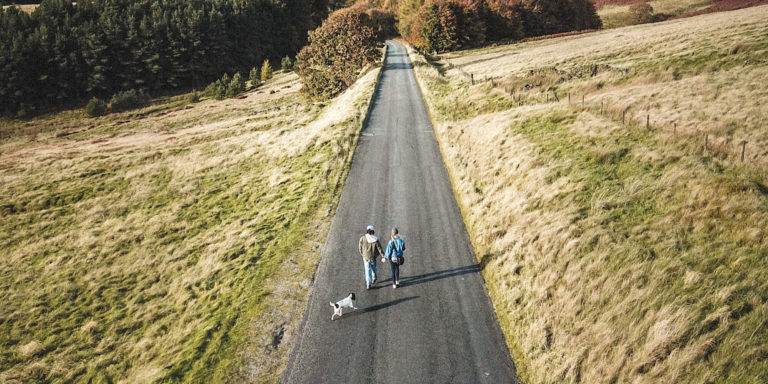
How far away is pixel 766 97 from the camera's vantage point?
21.2 m

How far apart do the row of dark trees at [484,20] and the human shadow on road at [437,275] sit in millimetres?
75637

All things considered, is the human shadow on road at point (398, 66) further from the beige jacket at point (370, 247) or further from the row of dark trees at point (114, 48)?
the row of dark trees at point (114, 48)

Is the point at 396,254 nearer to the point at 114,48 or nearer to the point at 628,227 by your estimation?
the point at 628,227

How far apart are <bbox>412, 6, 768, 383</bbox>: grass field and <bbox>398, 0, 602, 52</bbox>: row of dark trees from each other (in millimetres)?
60222

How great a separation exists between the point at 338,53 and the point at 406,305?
165ft

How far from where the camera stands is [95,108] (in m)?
69.1

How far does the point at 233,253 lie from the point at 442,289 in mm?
8958

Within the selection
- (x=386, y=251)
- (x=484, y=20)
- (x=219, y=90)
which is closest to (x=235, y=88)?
(x=219, y=90)

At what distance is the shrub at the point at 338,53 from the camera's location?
5391cm

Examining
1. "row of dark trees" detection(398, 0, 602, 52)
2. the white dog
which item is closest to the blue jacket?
the white dog

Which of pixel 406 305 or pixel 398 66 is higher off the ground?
pixel 398 66

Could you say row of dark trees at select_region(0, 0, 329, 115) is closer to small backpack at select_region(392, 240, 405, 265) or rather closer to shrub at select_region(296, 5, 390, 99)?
shrub at select_region(296, 5, 390, 99)

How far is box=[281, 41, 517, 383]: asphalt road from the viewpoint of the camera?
9094mm

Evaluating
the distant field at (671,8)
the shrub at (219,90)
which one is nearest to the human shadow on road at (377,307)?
the shrub at (219,90)
